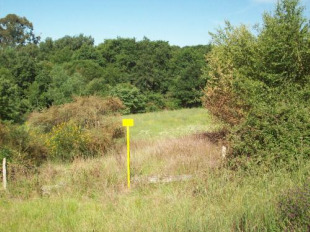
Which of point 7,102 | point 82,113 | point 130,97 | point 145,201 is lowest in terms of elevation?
point 145,201

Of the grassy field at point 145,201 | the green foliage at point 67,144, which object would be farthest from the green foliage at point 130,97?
the grassy field at point 145,201

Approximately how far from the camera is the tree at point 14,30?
5884 centimetres

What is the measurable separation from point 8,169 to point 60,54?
60256mm

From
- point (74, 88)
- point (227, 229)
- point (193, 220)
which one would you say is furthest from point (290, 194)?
point (74, 88)

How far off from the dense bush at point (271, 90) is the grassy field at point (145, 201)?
1.13 meters

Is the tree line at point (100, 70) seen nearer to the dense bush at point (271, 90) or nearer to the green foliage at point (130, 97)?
the green foliage at point (130, 97)

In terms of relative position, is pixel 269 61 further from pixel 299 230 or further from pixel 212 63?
pixel 299 230

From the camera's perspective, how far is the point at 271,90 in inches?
381

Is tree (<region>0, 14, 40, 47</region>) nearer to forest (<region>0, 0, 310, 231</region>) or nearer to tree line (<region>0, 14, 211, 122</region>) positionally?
tree line (<region>0, 14, 211, 122</region>)

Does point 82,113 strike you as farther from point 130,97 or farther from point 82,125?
point 130,97

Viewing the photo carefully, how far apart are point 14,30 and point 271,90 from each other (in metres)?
62.1

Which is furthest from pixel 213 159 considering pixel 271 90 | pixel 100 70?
pixel 100 70

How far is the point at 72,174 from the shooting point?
8852mm

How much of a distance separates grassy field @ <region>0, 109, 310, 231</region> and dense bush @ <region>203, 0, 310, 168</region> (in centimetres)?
113
